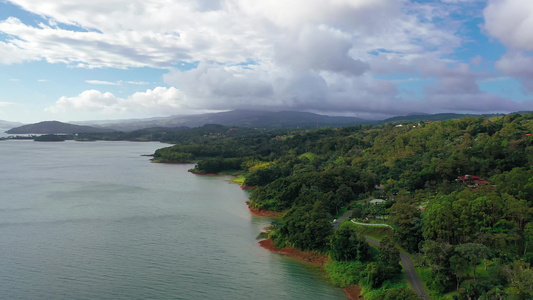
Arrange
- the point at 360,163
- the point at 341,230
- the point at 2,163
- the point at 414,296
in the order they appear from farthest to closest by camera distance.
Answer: the point at 2,163 < the point at 360,163 < the point at 341,230 < the point at 414,296

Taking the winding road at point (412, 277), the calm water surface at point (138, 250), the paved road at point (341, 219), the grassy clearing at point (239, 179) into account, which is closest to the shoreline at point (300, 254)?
the calm water surface at point (138, 250)

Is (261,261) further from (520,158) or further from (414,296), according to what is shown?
(520,158)

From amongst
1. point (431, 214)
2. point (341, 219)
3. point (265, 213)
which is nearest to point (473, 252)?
point (431, 214)

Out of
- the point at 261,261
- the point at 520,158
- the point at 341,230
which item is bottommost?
the point at 261,261

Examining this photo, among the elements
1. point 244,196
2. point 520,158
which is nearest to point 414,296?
point 520,158

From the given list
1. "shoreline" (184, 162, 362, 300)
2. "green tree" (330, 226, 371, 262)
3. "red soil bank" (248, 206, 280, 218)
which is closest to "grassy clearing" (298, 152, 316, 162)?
"red soil bank" (248, 206, 280, 218)

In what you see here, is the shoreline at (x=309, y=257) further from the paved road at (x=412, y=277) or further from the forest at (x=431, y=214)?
the paved road at (x=412, y=277)

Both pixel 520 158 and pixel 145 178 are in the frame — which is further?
pixel 145 178
